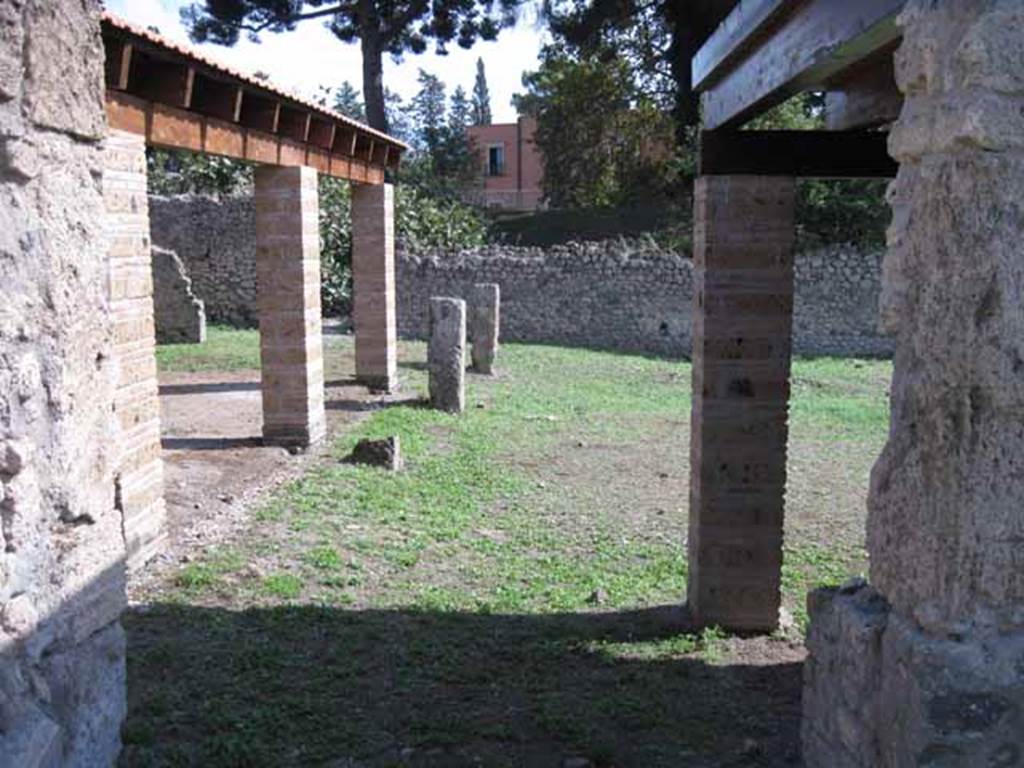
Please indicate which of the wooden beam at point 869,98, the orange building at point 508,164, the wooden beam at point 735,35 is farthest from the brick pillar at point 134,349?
the orange building at point 508,164

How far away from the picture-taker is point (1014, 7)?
216 centimetres

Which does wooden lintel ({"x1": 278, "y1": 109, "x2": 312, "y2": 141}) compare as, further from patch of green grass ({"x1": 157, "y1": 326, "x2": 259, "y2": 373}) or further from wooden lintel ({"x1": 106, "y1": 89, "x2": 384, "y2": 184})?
patch of green grass ({"x1": 157, "y1": 326, "x2": 259, "y2": 373})

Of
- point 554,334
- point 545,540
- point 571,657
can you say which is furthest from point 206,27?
point 571,657

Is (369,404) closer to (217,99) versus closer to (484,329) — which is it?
(484,329)

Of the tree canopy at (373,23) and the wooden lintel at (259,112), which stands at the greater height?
the tree canopy at (373,23)

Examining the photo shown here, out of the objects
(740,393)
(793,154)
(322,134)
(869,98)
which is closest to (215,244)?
(322,134)

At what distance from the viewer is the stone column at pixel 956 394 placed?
2.18 m

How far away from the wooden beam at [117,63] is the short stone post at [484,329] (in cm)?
912

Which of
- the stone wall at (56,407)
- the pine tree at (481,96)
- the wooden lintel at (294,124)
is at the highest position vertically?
the pine tree at (481,96)

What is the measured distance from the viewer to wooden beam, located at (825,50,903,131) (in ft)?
15.0

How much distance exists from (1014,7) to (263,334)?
8332 millimetres

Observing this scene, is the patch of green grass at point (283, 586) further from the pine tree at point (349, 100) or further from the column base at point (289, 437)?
the pine tree at point (349, 100)

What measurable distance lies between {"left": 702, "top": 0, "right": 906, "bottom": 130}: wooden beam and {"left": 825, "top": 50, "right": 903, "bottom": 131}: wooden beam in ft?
1.72

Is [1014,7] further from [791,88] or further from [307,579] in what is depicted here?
[307,579]
